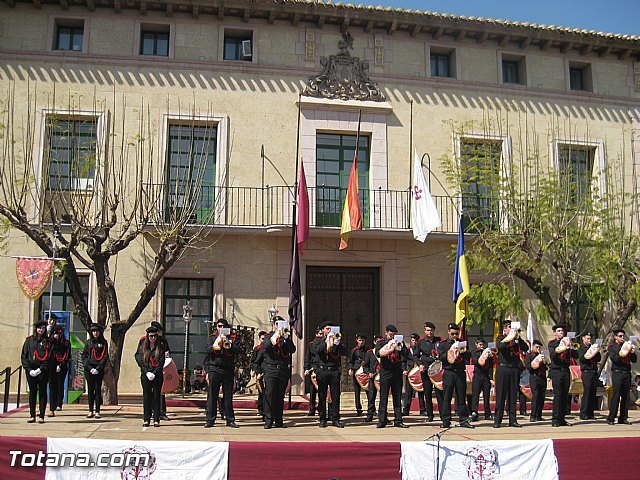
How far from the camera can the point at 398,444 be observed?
9117 millimetres

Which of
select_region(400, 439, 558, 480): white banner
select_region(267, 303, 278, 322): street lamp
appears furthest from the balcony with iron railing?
select_region(400, 439, 558, 480): white banner

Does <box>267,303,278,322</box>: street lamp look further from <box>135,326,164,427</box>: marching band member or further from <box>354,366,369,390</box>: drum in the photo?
<box>135,326,164,427</box>: marching band member

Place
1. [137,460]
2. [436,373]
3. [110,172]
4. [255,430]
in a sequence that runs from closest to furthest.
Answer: [137,460]
[255,430]
[436,373]
[110,172]

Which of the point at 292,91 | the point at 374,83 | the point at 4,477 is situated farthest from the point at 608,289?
the point at 4,477

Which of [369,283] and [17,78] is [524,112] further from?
[17,78]

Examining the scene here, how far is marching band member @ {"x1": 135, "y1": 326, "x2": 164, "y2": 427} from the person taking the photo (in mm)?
12375

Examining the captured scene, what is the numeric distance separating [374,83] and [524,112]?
4.70 m

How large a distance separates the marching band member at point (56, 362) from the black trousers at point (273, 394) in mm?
3972

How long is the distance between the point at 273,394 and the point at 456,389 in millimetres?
3680

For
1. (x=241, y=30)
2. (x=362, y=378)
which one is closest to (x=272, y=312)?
(x=362, y=378)

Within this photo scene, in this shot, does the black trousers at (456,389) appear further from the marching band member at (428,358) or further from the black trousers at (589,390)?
the black trousers at (589,390)

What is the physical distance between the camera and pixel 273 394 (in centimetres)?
1271

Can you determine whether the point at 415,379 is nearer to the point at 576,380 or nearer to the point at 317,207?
the point at 576,380

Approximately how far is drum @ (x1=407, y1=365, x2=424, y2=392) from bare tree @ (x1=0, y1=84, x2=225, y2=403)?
5728mm
